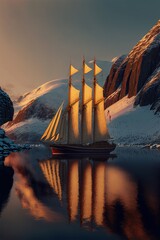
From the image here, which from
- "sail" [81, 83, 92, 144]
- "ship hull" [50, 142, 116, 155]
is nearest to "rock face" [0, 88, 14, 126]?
"ship hull" [50, 142, 116, 155]

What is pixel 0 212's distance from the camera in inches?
1005

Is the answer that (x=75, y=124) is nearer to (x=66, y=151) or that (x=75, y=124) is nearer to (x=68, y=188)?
(x=66, y=151)

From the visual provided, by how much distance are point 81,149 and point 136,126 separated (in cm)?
8691

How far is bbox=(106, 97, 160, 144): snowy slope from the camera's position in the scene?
172 m

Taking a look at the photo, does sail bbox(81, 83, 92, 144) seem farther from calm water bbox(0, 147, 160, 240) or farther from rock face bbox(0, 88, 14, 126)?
calm water bbox(0, 147, 160, 240)

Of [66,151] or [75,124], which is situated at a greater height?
[75,124]

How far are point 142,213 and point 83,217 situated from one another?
14.6 ft

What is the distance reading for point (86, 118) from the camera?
107 m

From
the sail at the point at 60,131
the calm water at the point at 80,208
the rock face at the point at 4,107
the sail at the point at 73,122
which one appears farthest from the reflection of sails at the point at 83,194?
the rock face at the point at 4,107

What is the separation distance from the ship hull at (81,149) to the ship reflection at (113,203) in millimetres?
53816

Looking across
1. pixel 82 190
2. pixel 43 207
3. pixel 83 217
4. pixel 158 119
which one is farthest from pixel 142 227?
pixel 158 119

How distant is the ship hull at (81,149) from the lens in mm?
99562

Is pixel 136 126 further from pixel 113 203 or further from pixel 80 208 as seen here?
pixel 80 208

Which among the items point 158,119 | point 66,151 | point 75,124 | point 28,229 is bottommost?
point 28,229
